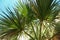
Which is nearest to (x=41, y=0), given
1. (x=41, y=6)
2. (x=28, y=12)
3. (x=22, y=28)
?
(x=41, y=6)

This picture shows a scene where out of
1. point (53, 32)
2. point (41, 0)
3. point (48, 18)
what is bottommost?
point (53, 32)

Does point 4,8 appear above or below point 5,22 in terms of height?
above

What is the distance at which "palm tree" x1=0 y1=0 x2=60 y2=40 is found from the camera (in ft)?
3.81

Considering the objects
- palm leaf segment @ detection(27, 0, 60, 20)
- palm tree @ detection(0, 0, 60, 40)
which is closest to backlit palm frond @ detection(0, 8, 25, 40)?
palm tree @ detection(0, 0, 60, 40)

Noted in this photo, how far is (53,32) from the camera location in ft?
4.48

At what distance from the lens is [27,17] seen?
1.22 metres

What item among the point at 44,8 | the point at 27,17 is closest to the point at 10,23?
the point at 27,17

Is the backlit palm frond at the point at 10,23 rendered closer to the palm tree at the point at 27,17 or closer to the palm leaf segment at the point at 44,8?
the palm tree at the point at 27,17

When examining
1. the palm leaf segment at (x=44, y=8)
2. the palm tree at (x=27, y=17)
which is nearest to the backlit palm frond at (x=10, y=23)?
the palm tree at (x=27, y=17)

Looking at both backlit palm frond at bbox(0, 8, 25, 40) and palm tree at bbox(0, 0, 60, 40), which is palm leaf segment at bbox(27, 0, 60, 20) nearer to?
palm tree at bbox(0, 0, 60, 40)

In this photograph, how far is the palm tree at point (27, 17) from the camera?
1.16 meters

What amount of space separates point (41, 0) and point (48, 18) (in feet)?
0.61

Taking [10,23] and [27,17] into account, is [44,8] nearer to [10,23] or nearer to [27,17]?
[27,17]

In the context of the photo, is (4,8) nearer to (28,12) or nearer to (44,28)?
(28,12)
